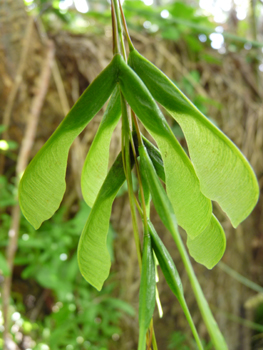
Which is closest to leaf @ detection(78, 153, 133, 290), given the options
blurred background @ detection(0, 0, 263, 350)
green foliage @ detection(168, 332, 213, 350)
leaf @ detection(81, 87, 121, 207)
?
leaf @ detection(81, 87, 121, 207)

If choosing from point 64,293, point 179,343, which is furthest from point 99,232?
point 179,343

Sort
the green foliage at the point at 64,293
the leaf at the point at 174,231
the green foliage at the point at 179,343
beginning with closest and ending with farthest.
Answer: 1. the leaf at the point at 174,231
2. the green foliage at the point at 64,293
3. the green foliage at the point at 179,343

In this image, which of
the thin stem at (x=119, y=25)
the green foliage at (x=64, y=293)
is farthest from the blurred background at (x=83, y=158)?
the thin stem at (x=119, y=25)

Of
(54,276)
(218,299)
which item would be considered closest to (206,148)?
(54,276)

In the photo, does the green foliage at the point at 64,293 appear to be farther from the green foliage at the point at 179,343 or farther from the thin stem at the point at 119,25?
the thin stem at the point at 119,25

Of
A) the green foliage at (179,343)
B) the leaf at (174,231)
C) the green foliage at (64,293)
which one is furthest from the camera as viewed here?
the green foliage at (179,343)

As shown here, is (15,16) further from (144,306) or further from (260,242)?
(260,242)
